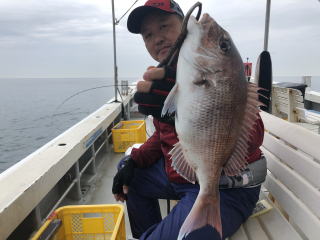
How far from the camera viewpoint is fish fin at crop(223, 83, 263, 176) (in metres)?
1.24

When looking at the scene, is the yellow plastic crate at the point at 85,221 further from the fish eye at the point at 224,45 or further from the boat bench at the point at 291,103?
the boat bench at the point at 291,103

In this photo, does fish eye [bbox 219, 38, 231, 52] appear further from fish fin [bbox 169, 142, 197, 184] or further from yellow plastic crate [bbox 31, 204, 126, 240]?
yellow plastic crate [bbox 31, 204, 126, 240]

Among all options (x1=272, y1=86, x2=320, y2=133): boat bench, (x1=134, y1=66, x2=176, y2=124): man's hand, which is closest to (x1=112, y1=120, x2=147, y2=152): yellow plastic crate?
(x1=272, y1=86, x2=320, y2=133): boat bench

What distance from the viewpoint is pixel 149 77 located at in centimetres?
142

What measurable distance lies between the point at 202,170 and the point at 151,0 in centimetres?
105

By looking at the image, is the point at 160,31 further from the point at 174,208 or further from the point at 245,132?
the point at 174,208

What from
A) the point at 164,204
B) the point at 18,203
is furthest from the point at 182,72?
the point at 164,204

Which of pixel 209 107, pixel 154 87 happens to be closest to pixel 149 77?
pixel 154 87

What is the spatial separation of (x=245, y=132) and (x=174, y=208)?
68 cm

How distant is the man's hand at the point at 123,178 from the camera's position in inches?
83.5

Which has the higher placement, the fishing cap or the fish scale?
the fishing cap

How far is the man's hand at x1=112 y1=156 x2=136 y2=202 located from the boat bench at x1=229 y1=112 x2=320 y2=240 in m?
0.83

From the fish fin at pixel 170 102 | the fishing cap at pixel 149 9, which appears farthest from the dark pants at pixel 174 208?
the fishing cap at pixel 149 9

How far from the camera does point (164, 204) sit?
3.11 m
